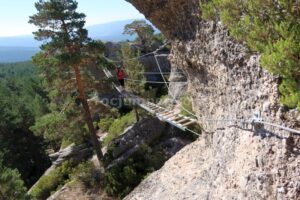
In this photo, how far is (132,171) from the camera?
16.7 meters

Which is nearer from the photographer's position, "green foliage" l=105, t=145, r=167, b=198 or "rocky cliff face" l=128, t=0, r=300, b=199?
"rocky cliff face" l=128, t=0, r=300, b=199

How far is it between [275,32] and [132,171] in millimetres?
13475

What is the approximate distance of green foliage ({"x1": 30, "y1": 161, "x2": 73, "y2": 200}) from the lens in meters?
20.7

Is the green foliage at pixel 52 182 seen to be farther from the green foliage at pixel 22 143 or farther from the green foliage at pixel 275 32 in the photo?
the green foliage at pixel 275 32

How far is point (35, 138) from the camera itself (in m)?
33.2

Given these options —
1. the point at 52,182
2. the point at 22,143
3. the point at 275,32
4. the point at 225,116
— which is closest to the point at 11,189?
the point at 52,182

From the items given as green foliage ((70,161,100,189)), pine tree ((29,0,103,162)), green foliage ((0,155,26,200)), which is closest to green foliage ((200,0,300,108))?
pine tree ((29,0,103,162))

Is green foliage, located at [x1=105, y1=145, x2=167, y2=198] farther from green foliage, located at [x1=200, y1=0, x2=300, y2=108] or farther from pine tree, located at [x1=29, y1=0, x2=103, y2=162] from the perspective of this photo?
green foliage, located at [x1=200, y1=0, x2=300, y2=108]

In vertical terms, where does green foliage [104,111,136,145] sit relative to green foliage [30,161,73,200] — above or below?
above

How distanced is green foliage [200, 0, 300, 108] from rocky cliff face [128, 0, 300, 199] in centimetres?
125

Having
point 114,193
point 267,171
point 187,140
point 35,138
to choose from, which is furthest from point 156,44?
point 267,171

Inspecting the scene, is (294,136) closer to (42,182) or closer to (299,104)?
(299,104)

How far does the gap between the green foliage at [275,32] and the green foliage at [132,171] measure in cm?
1291

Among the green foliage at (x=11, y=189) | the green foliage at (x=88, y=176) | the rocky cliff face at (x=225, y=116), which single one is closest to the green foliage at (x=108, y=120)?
the green foliage at (x=88, y=176)
